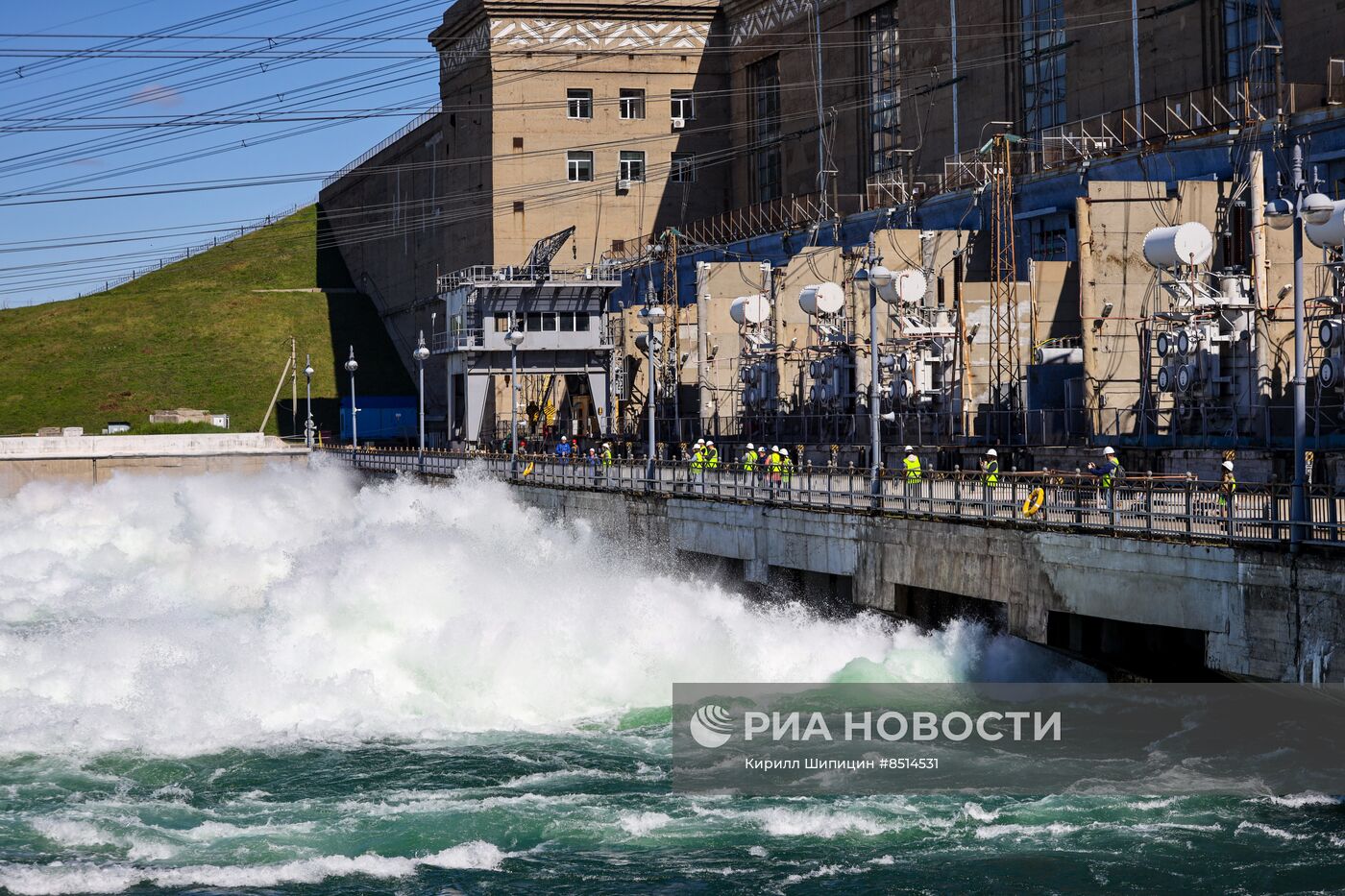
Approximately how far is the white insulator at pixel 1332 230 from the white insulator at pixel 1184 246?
5.13 m

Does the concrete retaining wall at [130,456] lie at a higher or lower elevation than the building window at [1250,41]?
lower

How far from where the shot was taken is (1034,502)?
25609 mm

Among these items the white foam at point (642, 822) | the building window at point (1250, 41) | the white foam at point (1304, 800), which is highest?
the building window at point (1250, 41)

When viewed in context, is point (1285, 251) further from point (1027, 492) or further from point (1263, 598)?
point (1263, 598)

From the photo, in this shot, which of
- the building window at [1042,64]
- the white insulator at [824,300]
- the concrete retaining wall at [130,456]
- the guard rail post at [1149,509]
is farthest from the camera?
the concrete retaining wall at [130,456]

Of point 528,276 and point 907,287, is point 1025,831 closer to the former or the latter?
point 907,287

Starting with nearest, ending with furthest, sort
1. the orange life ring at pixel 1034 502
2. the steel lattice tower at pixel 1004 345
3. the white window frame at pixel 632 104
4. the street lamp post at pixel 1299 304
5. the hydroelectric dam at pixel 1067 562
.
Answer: the street lamp post at pixel 1299 304
the hydroelectric dam at pixel 1067 562
the orange life ring at pixel 1034 502
the steel lattice tower at pixel 1004 345
the white window frame at pixel 632 104

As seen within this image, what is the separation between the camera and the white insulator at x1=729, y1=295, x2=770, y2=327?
60.5m

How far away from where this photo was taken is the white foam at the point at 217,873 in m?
18.2

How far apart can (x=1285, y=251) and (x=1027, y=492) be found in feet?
57.8

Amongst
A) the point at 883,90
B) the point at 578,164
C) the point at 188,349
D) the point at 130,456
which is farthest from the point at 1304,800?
the point at 188,349

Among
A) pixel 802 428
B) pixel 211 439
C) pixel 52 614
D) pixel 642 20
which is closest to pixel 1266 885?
pixel 52 614

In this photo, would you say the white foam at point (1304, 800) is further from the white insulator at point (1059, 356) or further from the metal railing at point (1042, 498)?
the white insulator at point (1059, 356)

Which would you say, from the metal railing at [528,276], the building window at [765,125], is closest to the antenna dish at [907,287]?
the metal railing at [528,276]
